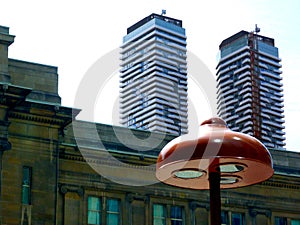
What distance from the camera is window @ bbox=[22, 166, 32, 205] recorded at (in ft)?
136

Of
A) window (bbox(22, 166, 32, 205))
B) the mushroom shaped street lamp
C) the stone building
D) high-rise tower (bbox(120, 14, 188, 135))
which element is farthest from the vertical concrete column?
high-rise tower (bbox(120, 14, 188, 135))

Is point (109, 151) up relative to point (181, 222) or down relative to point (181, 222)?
up

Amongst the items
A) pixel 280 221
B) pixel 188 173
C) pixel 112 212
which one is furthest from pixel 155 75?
pixel 188 173

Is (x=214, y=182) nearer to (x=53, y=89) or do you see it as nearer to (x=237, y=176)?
(x=237, y=176)

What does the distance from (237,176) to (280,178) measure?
3010cm

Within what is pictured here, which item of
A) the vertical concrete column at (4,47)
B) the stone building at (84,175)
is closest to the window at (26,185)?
the stone building at (84,175)

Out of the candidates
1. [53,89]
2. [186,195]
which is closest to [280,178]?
[186,195]

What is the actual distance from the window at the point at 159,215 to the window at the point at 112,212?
2221 millimetres

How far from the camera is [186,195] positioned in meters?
50.0

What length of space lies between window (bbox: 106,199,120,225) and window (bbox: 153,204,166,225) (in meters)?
2.22

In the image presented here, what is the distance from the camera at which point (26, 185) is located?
41.8 m

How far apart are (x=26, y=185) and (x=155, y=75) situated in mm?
84381

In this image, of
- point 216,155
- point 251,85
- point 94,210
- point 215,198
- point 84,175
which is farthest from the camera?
point 251,85

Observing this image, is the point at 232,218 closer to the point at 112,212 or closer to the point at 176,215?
the point at 176,215
